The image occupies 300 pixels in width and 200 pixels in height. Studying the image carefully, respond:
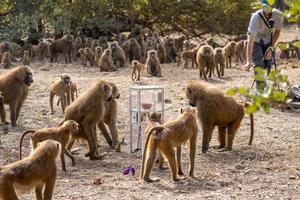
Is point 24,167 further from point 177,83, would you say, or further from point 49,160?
point 177,83

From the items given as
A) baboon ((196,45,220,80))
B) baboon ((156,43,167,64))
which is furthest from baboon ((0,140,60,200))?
baboon ((156,43,167,64))

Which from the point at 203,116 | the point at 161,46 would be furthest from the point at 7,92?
the point at 161,46

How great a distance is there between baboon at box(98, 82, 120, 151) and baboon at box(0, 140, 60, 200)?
10.2ft

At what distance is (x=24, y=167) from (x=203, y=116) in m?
3.78

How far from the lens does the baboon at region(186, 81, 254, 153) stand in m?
9.63

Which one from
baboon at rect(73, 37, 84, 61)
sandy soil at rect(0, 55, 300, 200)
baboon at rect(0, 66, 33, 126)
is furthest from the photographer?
baboon at rect(73, 37, 84, 61)

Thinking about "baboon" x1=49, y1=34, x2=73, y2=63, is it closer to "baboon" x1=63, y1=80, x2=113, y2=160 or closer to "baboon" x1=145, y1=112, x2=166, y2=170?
"baboon" x1=63, y1=80, x2=113, y2=160

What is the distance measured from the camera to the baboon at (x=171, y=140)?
7930 millimetres

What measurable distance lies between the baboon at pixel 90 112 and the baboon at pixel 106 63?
10.3 meters

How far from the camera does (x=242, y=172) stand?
28.9 ft

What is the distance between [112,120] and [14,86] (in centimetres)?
245

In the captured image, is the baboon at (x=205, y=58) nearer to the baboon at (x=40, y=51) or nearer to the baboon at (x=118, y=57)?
the baboon at (x=118, y=57)

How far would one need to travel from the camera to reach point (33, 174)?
6523 millimetres

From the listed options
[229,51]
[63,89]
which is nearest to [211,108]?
[63,89]
